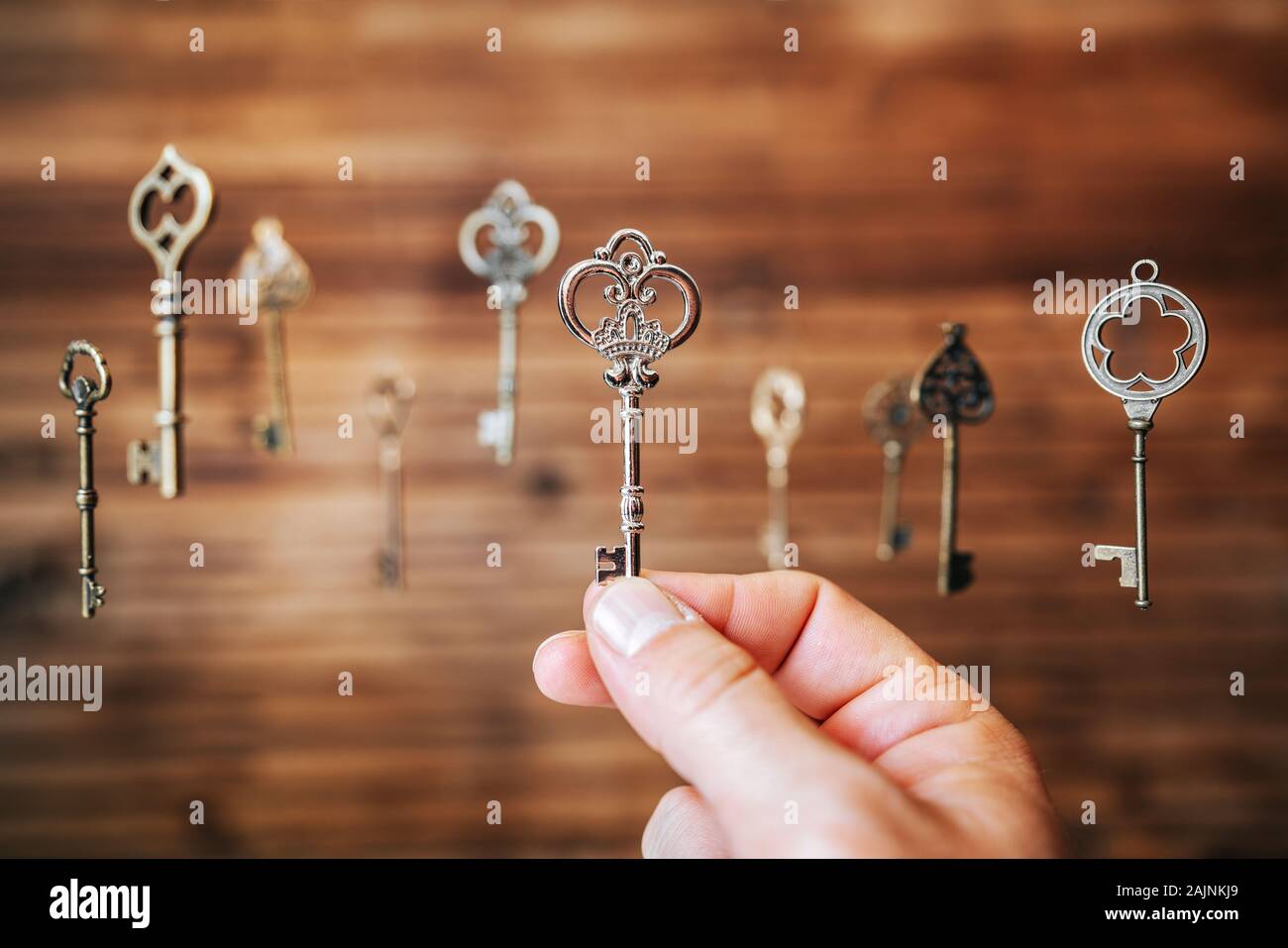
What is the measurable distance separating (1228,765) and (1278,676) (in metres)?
0.25

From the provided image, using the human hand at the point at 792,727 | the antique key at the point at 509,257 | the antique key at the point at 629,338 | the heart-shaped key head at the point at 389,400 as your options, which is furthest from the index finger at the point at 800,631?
the heart-shaped key head at the point at 389,400

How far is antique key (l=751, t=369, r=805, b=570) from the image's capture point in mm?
1970

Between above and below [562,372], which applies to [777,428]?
below

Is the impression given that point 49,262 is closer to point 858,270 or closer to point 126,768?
point 126,768

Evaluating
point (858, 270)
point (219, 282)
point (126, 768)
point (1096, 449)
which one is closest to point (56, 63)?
point (219, 282)

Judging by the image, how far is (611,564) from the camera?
1140 mm

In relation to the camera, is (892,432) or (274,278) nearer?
(274,278)

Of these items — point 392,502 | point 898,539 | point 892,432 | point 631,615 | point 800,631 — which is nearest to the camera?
point 631,615

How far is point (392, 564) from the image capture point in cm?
176

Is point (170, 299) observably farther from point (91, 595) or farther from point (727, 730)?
point (727, 730)

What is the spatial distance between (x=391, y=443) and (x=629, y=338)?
96 centimetres

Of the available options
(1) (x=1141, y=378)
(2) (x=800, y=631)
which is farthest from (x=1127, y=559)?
(2) (x=800, y=631)

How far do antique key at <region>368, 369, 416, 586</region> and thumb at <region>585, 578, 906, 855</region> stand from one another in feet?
3.00

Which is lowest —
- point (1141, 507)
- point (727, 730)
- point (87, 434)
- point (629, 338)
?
point (727, 730)
